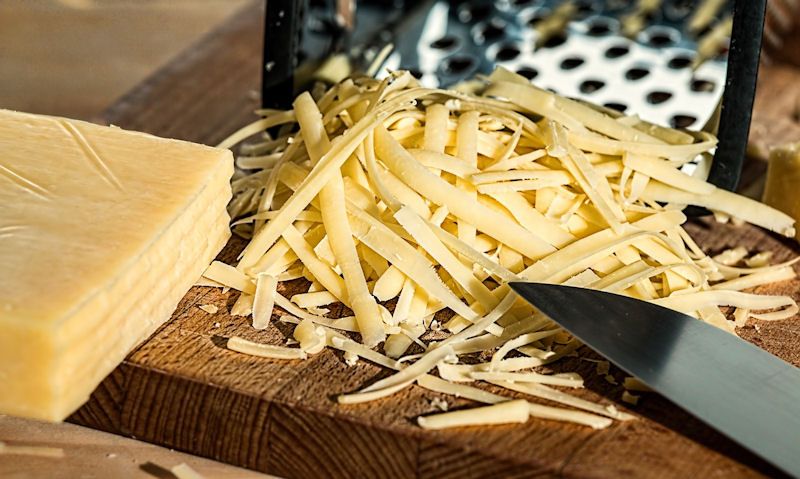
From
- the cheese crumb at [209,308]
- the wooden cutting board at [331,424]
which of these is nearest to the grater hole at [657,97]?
the wooden cutting board at [331,424]

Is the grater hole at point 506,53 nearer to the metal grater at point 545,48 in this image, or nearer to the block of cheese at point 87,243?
the metal grater at point 545,48

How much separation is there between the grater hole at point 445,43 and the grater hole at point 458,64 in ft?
0.15

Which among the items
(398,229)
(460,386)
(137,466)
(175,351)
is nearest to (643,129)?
(398,229)

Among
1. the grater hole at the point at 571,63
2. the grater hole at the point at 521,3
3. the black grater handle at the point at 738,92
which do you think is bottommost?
the grater hole at the point at 571,63

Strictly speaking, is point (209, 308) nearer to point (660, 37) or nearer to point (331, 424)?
point (331, 424)

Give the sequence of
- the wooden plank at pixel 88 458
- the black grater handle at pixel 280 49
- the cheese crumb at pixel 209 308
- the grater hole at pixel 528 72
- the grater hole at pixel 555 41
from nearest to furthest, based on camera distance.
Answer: the wooden plank at pixel 88 458
the cheese crumb at pixel 209 308
the black grater handle at pixel 280 49
the grater hole at pixel 528 72
the grater hole at pixel 555 41

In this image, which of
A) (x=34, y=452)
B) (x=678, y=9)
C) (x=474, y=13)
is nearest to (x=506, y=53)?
(x=474, y=13)

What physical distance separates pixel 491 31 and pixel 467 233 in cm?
87

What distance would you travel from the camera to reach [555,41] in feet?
6.79

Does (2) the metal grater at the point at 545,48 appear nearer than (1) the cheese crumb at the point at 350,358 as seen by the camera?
No

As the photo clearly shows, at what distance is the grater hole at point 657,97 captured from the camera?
189 cm

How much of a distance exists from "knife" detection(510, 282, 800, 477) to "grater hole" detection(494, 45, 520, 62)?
861mm

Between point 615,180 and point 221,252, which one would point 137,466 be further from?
point 615,180

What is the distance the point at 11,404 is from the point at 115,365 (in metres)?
0.13
